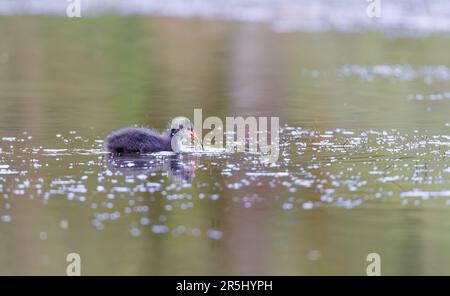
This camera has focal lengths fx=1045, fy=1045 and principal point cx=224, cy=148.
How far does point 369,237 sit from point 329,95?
926cm

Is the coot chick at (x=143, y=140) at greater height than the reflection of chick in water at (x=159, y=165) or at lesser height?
greater

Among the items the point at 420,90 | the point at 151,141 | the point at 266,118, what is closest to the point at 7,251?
the point at 151,141

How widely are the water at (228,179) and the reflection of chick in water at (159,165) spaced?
0.9 inches

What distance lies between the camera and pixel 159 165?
35.9 ft

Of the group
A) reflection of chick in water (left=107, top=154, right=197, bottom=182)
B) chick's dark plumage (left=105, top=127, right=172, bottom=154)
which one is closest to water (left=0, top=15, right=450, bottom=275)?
reflection of chick in water (left=107, top=154, right=197, bottom=182)

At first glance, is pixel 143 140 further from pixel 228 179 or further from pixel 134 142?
pixel 228 179

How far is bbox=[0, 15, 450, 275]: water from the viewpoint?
791cm

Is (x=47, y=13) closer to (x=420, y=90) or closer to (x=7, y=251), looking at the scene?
(x=420, y=90)

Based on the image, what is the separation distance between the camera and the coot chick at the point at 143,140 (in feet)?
37.5

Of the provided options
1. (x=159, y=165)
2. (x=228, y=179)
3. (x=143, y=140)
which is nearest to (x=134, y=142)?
(x=143, y=140)

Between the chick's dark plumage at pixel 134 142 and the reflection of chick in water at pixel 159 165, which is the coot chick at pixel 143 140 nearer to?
the chick's dark plumage at pixel 134 142

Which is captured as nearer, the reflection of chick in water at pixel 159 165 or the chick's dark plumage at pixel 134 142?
the reflection of chick in water at pixel 159 165

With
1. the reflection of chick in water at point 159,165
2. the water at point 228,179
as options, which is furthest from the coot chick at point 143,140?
the water at point 228,179

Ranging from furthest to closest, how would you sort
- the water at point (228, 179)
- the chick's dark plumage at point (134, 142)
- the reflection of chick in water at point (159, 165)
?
the chick's dark plumage at point (134, 142) → the reflection of chick in water at point (159, 165) → the water at point (228, 179)
